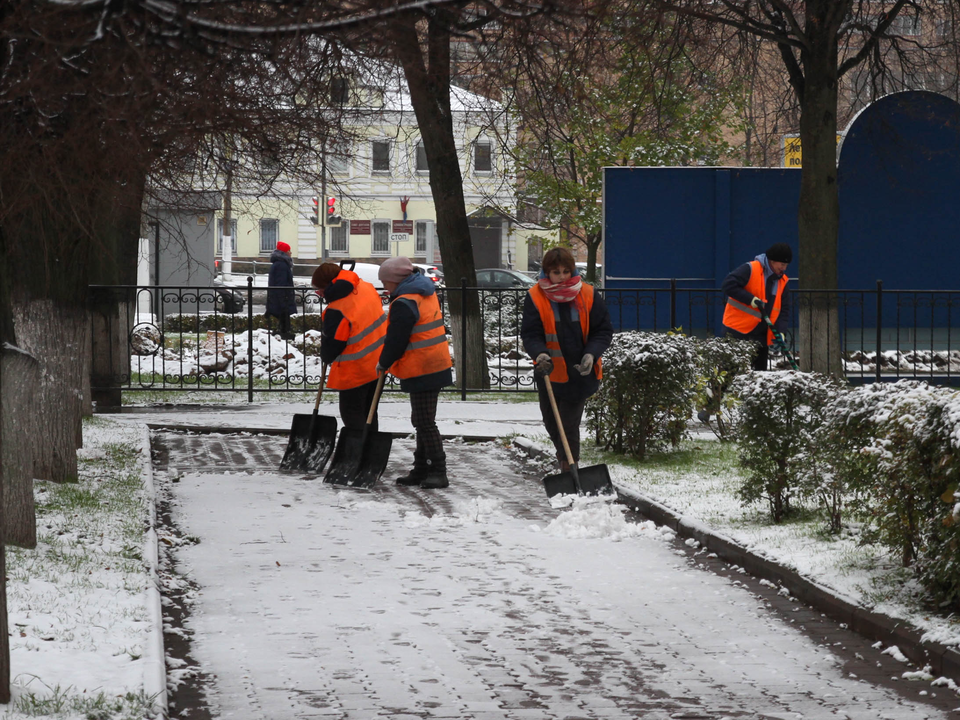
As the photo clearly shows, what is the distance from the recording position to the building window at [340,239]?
6303 cm

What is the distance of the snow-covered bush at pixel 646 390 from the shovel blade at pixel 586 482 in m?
1.79

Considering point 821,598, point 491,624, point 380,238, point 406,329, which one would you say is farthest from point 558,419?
point 380,238

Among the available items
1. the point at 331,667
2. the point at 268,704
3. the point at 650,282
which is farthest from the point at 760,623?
the point at 650,282

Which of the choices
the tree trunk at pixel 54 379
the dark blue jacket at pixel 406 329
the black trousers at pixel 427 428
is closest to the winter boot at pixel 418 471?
Result: the black trousers at pixel 427 428

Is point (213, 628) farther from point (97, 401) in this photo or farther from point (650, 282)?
point (650, 282)

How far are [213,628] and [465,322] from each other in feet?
35.8

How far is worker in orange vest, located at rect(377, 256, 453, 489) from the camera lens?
9648 mm

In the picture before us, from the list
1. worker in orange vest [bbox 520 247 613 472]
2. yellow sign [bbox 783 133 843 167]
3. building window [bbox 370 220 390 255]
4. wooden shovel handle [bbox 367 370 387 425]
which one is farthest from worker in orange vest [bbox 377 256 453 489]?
building window [bbox 370 220 390 255]

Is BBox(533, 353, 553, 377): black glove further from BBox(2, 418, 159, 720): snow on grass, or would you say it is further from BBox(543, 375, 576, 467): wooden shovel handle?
BBox(2, 418, 159, 720): snow on grass

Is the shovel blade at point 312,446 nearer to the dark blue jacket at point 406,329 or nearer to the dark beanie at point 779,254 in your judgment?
the dark blue jacket at point 406,329

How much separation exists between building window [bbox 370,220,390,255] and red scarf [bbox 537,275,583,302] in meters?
54.7

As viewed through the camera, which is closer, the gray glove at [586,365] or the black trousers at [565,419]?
the gray glove at [586,365]

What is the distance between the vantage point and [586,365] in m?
8.92

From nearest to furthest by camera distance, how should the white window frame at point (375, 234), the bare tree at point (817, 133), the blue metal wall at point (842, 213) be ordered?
the bare tree at point (817, 133), the blue metal wall at point (842, 213), the white window frame at point (375, 234)
